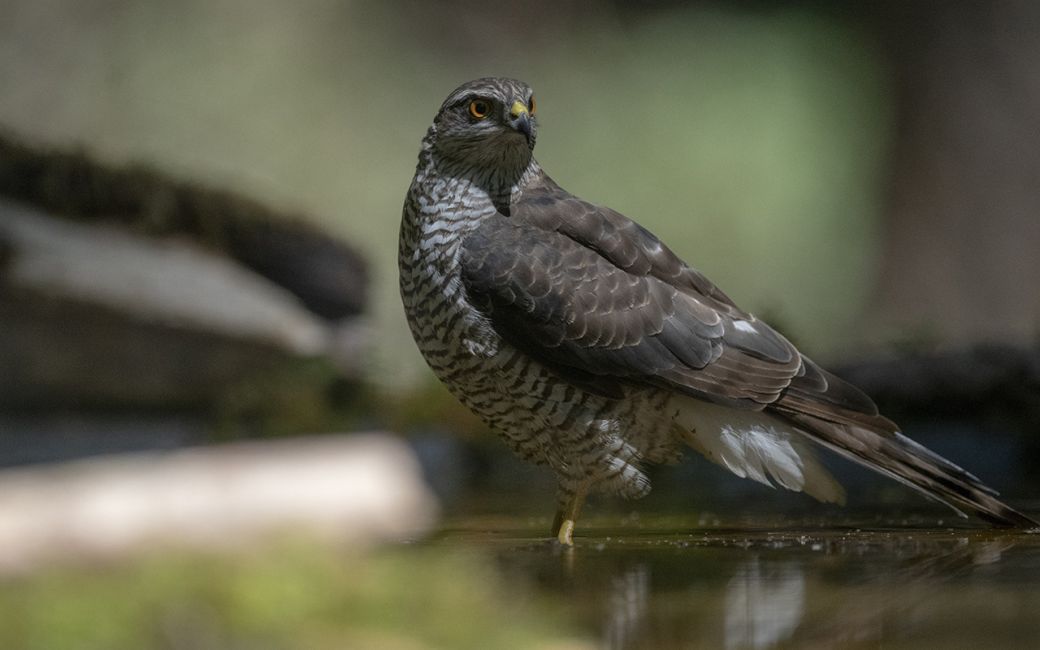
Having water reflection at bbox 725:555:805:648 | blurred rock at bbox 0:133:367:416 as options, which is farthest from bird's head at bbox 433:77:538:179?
blurred rock at bbox 0:133:367:416

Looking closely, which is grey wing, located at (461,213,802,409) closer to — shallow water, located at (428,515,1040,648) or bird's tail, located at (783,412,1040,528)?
bird's tail, located at (783,412,1040,528)

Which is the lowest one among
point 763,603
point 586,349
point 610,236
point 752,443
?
point 763,603

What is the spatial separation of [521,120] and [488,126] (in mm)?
124

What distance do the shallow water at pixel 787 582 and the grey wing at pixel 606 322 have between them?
51 centimetres

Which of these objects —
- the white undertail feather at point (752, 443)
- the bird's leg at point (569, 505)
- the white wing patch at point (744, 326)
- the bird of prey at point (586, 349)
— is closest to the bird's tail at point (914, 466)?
the bird of prey at point (586, 349)

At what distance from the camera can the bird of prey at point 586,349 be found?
3.77 m

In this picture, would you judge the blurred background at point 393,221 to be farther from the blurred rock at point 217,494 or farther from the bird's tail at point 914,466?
the bird's tail at point 914,466

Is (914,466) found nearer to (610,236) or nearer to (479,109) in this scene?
(610,236)

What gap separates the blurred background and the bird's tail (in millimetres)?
790

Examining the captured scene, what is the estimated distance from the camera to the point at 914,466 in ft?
12.3

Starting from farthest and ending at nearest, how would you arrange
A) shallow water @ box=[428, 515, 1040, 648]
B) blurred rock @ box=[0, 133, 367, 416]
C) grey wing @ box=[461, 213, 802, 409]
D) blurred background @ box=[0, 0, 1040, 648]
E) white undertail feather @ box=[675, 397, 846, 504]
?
blurred rock @ box=[0, 133, 367, 416] < blurred background @ box=[0, 0, 1040, 648] < white undertail feather @ box=[675, 397, 846, 504] < grey wing @ box=[461, 213, 802, 409] < shallow water @ box=[428, 515, 1040, 648]

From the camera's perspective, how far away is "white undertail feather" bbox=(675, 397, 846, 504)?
3.97 m

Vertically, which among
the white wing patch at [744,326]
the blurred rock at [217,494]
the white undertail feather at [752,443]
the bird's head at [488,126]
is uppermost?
the bird's head at [488,126]

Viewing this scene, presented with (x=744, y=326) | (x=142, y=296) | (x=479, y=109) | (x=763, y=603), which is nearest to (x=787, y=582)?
(x=763, y=603)
